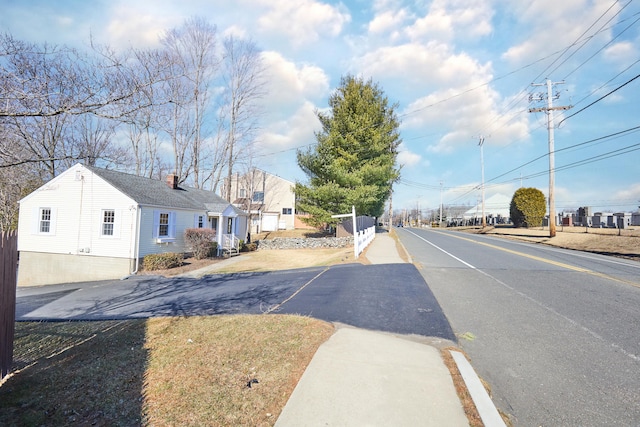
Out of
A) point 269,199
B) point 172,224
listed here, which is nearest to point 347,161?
point 172,224

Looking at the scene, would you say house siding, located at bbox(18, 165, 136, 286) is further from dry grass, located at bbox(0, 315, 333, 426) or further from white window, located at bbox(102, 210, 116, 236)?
dry grass, located at bbox(0, 315, 333, 426)

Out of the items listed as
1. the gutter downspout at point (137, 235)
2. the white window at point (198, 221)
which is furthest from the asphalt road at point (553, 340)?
the white window at point (198, 221)

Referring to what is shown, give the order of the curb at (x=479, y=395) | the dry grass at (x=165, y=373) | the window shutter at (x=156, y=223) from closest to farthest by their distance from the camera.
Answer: the curb at (x=479, y=395), the dry grass at (x=165, y=373), the window shutter at (x=156, y=223)

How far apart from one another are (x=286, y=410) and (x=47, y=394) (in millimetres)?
2842

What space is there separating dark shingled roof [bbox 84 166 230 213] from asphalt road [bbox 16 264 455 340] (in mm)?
6728

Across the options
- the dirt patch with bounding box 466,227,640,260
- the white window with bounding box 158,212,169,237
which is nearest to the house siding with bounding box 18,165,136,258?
the white window with bounding box 158,212,169,237

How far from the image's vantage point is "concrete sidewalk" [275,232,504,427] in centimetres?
274

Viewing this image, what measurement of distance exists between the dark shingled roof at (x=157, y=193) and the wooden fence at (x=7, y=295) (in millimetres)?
13563

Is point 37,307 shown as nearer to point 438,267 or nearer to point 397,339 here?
point 397,339

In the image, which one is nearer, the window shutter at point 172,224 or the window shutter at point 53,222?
the window shutter at point 53,222

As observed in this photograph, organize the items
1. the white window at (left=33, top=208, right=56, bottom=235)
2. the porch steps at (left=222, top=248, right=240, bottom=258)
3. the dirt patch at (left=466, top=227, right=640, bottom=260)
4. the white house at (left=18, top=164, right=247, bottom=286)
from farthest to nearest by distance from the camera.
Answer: the porch steps at (left=222, top=248, right=240, bottom=258) < the white window at (left=33, top=208, right=56, bottom=235) < the white house at (left=18, top=164, right=247, bottom=286) < the dirt patch at (left=466, top=227, right=640, bottom=260)

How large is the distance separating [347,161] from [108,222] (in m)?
15.3

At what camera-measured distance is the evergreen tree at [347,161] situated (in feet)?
Answer: 71.9

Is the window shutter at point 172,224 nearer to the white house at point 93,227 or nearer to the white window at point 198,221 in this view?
the white house at point 93,227
